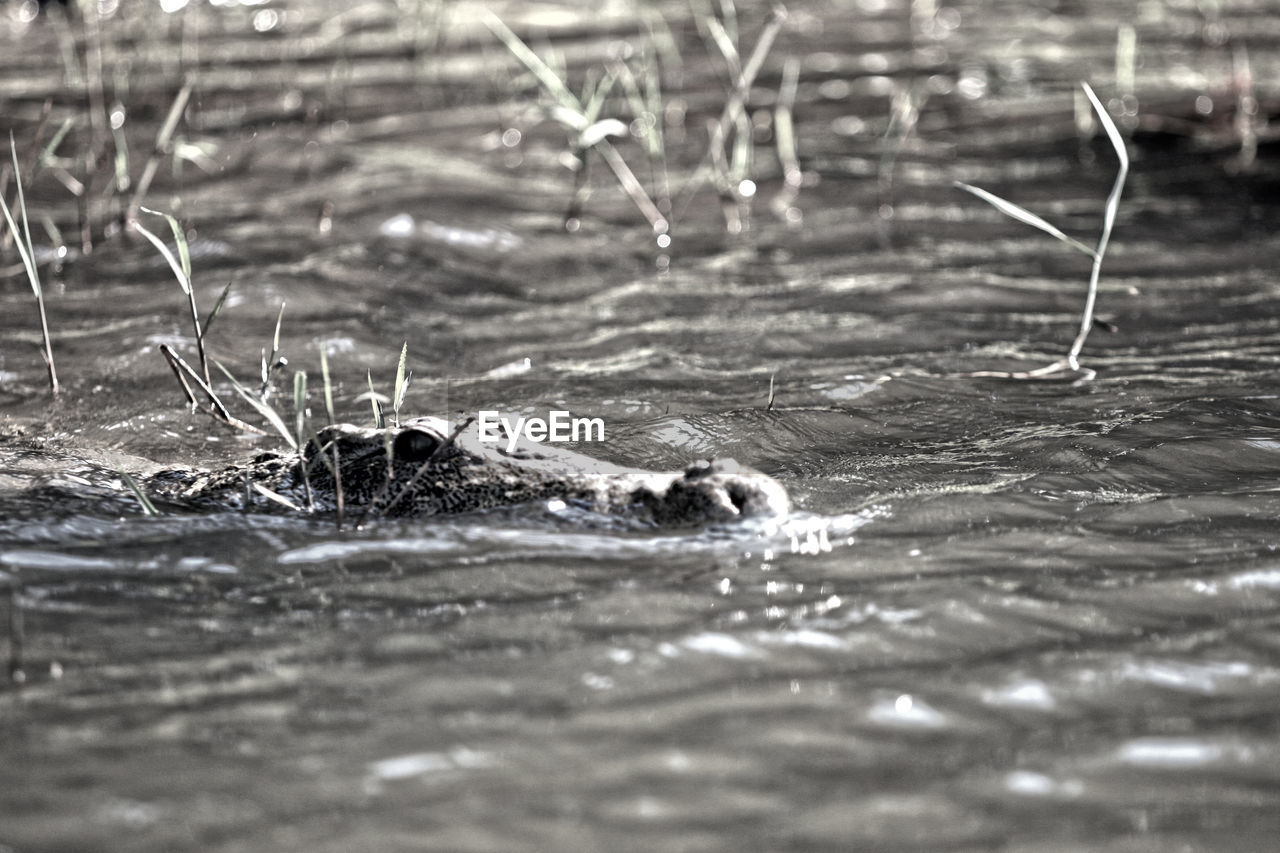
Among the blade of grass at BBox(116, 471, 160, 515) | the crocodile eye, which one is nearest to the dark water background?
the blade of grass at BBox(116, 471, 160, 515)

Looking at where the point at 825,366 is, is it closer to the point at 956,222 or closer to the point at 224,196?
the point at 956,222

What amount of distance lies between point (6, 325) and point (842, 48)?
6.96m

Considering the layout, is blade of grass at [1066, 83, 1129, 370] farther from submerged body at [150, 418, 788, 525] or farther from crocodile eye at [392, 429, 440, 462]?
crocodile eye at [392, 429, 440, 462]

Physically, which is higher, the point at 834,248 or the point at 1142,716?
the point at 834,248

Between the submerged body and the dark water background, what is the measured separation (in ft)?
0.31

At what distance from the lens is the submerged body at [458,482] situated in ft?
11.9

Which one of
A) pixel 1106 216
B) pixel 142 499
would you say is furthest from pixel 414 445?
pixel 1106 216

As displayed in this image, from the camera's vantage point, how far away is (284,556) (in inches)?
143

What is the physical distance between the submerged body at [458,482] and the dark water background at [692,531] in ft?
0.31

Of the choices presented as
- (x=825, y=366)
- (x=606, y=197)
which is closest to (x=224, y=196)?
(x=606, y=197)

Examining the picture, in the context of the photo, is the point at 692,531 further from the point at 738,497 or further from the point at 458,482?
the point at 458,482

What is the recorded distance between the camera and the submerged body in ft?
11.9
